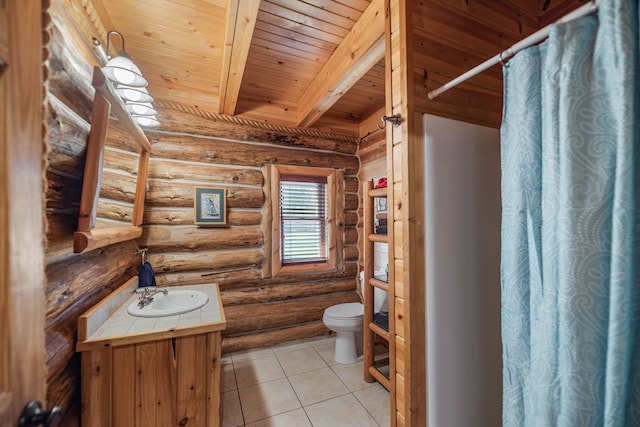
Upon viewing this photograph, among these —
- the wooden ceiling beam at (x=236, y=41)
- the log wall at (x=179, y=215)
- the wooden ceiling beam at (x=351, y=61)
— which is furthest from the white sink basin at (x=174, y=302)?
the wooden ceiling beam at (x=351, y=61)

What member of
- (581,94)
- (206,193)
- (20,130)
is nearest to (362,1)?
(581,94)

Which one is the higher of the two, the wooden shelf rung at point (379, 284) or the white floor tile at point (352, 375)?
the wooden shelf rung at point (379, 284)

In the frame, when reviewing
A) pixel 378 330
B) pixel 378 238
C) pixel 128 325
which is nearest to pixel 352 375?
pixel 378 330

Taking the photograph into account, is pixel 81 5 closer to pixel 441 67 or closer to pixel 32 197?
pixel 32 197

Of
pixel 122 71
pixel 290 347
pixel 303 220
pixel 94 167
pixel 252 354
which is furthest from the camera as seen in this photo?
pixel 303 220

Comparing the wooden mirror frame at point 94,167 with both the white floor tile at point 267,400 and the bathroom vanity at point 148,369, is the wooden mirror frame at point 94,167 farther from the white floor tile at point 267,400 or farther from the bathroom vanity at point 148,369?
the white floor tile at point 267,400

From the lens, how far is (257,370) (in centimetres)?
246

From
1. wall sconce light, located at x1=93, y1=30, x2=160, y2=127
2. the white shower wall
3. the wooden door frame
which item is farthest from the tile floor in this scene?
wall sconce light, located at x1=93, y1=30, x2=160, y2=127

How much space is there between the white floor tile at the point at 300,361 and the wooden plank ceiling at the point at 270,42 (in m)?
2.59

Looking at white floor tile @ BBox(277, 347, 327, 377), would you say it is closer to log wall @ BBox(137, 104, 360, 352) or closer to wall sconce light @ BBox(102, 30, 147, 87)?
log wall @ BBox(137, 104, 360, 352)

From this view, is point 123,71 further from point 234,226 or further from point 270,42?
point 234,226

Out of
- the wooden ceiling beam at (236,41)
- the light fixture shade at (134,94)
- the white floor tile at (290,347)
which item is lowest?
the white floor tile at (290,347)

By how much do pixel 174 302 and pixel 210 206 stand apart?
104 centimetres

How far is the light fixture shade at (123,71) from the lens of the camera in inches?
58.2
